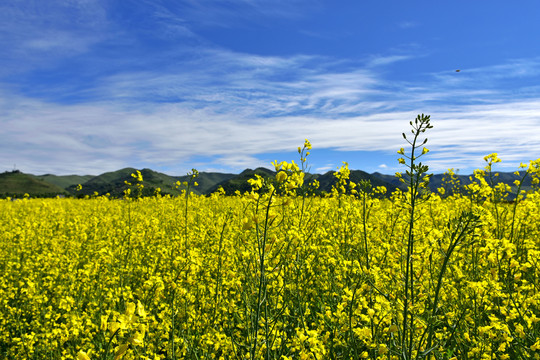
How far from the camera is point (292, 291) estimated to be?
12.0ft

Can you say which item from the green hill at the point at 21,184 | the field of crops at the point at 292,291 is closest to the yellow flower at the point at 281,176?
the field of crops at the point at 292,291

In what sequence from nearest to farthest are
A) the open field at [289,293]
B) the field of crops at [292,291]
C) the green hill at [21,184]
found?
the field of crops at [292,291] → the open field at [289,293] → the green hill at [21,184]

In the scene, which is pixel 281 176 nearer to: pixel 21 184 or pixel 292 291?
pixel 292 291

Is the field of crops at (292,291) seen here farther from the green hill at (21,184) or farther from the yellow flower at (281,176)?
the green hill at (21,184)

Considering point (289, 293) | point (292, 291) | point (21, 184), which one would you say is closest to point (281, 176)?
point (292, 291)

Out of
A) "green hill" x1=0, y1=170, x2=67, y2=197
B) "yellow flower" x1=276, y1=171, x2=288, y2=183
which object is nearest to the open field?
"yellow flower" x1=276, y1=171, x2=288, y2=183

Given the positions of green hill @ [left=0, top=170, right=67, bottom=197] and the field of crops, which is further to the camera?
green hill @ [left=0, top=170, right=67, bottom=197]

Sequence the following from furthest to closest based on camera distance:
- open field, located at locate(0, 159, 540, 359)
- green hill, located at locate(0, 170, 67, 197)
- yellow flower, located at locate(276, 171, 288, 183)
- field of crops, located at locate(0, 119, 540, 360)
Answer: green hill, located at locate(0, 170, 67, 197) < open field, located at locate(0, 159, 540, 359) < field of crops, located at locate(0, 119, 540, 360) < yellow flower, located at locate(276, 171, 288, 183)

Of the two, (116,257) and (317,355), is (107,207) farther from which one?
(317,355)

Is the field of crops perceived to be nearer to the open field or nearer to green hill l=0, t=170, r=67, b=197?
the open field

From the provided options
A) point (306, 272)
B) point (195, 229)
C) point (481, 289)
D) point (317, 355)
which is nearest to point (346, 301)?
point (317, 355)

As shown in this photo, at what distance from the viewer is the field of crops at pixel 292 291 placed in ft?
7.75

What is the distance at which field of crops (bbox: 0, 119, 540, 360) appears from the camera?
93.0 inches

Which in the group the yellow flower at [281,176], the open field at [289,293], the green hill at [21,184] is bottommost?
the open field at [289,293]
